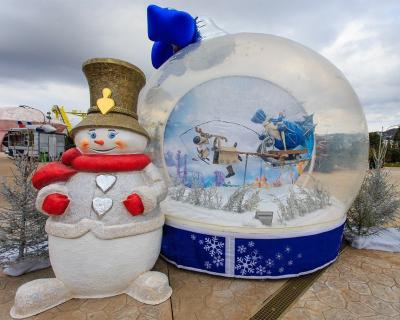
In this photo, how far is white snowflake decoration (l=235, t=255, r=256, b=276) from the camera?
144 inches

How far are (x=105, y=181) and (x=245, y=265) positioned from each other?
79.4 inches

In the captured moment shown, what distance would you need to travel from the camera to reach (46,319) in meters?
2.95

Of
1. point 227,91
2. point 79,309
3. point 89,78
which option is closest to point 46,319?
point 79,309

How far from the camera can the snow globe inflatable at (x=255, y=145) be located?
394 centimetres

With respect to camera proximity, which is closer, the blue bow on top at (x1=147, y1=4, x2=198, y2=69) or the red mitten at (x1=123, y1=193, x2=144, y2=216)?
the red mitten at (x1=123, y1=193, x2=144, y2=216)

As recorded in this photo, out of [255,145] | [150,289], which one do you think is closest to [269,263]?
[150,289]

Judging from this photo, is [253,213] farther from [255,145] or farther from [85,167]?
[85,167]

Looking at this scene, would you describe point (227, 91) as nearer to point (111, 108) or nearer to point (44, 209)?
point (111, 108)

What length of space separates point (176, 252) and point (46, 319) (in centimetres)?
166

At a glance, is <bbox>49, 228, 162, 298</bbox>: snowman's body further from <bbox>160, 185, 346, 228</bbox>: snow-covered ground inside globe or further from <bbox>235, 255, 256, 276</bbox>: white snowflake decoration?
<bbox>235, 255, 256, 276</bbox>: white snowflake decoration

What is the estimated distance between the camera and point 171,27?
441 cm

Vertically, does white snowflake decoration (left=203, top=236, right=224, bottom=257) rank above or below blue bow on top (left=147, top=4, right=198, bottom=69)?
below

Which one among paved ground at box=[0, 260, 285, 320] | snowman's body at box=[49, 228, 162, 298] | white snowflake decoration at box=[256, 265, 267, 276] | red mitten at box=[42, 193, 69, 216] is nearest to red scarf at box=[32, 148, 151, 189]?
red mitten at box=[42, 193, 69, 216]

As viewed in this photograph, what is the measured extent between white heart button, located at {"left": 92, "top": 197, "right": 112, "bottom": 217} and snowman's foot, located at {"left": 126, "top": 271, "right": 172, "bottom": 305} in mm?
926
